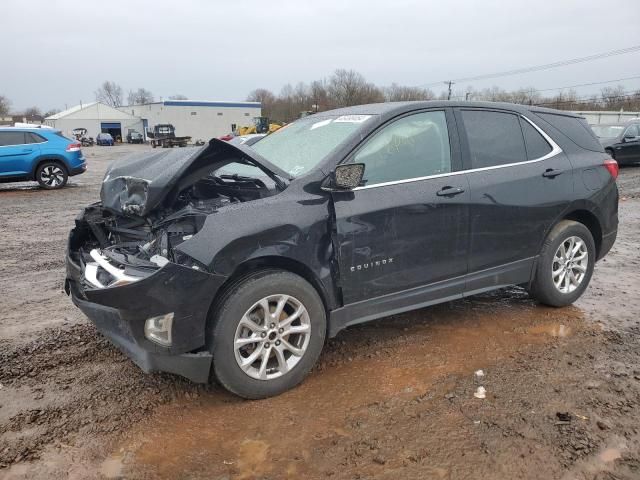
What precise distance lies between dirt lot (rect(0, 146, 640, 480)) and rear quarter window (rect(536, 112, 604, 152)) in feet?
5.04

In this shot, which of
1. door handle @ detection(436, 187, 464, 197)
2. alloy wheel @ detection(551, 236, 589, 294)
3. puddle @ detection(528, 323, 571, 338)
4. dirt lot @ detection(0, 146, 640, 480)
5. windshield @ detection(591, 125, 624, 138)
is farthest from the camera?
windshield @ detection(591, 125, 624, 138)

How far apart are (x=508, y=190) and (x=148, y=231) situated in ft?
9.06

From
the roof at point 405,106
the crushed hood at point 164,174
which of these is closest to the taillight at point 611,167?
the roof at point 405,106

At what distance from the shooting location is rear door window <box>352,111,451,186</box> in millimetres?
3533

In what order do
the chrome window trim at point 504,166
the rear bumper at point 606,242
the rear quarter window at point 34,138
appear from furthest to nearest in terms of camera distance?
the rear quarter window at point 34,138, the rear bumper at point 606,242, the chrome window trim at point 504,166

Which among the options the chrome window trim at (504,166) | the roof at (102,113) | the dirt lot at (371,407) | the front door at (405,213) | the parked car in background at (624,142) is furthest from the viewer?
the roof at (102,113)

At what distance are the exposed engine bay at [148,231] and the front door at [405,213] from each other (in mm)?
636

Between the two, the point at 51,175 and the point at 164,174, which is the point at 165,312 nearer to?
the point at 164,174

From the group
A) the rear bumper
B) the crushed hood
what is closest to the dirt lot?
the rear bumper

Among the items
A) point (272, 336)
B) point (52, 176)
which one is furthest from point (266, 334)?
point (52, 176)

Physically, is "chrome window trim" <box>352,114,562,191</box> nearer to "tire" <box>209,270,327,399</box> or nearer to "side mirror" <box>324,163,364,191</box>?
"side mirror" <box>324,163,364,191</box>

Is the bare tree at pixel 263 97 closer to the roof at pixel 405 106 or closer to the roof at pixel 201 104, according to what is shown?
the roof at pixel 201 104

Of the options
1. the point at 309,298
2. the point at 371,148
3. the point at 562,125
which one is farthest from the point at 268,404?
the point at 562,125

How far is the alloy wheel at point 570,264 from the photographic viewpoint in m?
4.50
